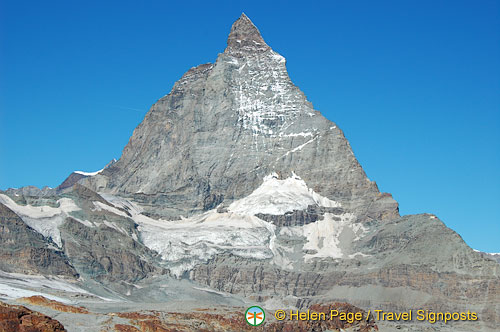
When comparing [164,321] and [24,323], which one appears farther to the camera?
[164,321]

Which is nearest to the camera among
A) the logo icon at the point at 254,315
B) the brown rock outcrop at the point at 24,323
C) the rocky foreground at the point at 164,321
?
the logo icon at the point at 254,315

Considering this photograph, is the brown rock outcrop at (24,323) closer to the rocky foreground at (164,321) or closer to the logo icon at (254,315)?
the rocky foreground at (164,321)

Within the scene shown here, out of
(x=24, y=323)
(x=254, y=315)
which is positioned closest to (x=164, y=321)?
(x=24, y=323)

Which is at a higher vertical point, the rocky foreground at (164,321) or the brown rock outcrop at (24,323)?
the rocky foreground at (164,321)

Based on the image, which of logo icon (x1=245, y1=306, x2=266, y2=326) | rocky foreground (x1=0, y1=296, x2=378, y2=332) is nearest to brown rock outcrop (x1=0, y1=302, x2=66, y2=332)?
rocky foreground (x1=0, y1=296, x2=378, y2=332)

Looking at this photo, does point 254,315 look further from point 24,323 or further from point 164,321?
point 164,321

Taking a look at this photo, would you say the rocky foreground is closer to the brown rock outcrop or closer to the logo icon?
the brown rock outcrop

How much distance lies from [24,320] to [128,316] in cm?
5592

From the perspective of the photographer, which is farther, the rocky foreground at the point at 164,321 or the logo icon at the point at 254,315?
the rocky foreground at the point at 164,321

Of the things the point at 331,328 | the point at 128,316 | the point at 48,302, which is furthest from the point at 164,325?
the point at 331,328

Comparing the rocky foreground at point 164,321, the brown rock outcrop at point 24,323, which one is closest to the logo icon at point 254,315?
the brown rock outcrop at point 24,323

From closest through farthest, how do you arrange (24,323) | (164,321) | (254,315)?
(254,315) → (24,323) → (164,321)

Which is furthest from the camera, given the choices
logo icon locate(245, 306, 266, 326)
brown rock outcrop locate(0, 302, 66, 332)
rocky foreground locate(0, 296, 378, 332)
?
rocky foreground locate(0, 296, 378, 332)

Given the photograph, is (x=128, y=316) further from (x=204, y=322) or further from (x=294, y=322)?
(x=294, y=322)
